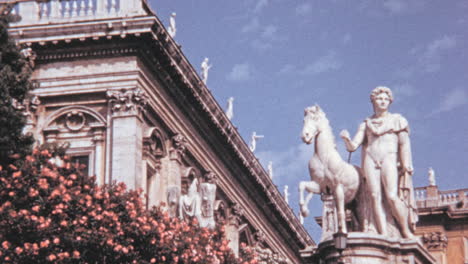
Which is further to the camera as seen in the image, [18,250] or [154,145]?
[154,145]

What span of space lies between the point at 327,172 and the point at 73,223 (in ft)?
30.6

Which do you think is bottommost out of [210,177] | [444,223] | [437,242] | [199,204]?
[199,204]

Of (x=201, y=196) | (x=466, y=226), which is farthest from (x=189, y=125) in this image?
(x=466, y=226)

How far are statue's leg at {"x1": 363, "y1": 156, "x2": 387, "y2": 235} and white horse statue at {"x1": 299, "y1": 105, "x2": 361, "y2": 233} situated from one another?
0.23 meters

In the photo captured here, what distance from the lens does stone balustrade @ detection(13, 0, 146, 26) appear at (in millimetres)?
40125

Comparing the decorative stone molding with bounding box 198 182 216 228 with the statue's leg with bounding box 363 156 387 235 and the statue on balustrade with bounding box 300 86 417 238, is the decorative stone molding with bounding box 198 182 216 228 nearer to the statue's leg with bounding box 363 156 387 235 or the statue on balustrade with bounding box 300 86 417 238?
the statue on balustrade with bounding box 300 86 417 238

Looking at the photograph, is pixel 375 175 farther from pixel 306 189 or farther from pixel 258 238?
pixel 258 238

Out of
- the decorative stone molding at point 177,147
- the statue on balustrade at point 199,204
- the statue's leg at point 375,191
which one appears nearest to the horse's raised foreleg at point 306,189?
the statue's leg at point 375,191

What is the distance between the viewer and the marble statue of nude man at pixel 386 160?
67.1 ft

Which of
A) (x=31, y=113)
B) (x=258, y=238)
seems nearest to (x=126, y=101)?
(x=31, y=113)

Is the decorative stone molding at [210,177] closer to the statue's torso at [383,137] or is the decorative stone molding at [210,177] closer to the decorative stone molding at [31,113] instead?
the decorative stone molding at [31,113]

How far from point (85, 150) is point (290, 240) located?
2891 centimetres

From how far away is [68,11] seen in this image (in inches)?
1615

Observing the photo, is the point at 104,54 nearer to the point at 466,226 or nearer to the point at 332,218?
the point at 332,218
